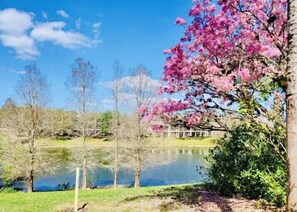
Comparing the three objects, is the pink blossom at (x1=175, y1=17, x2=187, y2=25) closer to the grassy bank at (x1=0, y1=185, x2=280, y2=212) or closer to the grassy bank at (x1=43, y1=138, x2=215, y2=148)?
the grassy bank at (x1=0, y1=185, x2=280, y2=212)

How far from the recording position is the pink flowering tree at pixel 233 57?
19.6 feet

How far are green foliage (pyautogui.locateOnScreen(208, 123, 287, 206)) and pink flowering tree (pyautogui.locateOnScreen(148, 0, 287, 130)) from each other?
2.23 feet

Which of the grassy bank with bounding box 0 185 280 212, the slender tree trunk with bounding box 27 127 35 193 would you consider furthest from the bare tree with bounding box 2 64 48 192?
the grassy bank with bounding box 0 185 280 212

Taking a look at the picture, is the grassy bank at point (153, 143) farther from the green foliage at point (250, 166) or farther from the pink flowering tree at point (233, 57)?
the pink flowering tree at point (233, 57)

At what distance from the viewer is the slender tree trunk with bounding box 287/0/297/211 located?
3.62 m

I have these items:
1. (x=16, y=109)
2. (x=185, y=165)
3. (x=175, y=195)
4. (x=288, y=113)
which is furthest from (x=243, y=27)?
(x=185, y=165)

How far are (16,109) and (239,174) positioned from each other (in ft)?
61.8

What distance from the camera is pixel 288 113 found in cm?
367

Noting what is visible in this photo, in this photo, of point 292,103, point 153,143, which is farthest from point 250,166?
point 153,143

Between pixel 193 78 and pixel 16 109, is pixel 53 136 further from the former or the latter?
pixel 193 78

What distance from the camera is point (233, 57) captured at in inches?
253

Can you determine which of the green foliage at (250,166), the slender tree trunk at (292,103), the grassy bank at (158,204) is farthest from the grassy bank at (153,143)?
the slender tree trunk at (292,103)

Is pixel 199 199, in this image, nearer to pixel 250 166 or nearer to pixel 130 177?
pixel 250 166

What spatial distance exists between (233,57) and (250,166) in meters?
2.68
